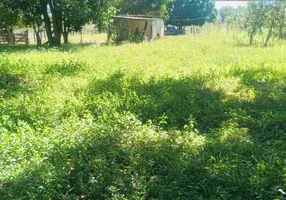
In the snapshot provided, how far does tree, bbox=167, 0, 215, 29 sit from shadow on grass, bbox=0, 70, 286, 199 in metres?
42.0

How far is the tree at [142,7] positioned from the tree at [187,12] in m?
11.0

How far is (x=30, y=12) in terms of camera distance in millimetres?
18281

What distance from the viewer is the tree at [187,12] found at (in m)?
45.6

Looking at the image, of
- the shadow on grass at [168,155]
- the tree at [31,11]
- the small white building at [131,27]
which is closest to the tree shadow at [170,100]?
the shadow on grass at [168,155]

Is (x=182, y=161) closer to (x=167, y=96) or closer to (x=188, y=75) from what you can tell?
(x=167, y=96)

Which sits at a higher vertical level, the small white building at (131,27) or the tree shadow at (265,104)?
the small white building at (131,27)

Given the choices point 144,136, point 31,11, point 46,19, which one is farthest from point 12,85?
point 31,11

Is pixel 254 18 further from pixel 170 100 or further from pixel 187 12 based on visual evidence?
pixel 187 12

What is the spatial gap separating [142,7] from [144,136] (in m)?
32.2

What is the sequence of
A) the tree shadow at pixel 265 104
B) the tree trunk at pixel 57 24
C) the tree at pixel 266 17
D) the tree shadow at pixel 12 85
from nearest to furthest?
the tree shadow at pixel 265 104 → the tree shadow at pixel 12 85 → the tree at pixel 266 17 → the tree trunk at pixel 57 24

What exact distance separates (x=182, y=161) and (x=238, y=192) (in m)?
0.77

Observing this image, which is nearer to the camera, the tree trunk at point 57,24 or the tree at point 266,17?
the tree at point 266,17

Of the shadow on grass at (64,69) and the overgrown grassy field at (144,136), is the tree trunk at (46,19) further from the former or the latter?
the overgrown grassy field at (144,136)

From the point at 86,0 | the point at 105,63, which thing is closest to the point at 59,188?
the point at 105,63
